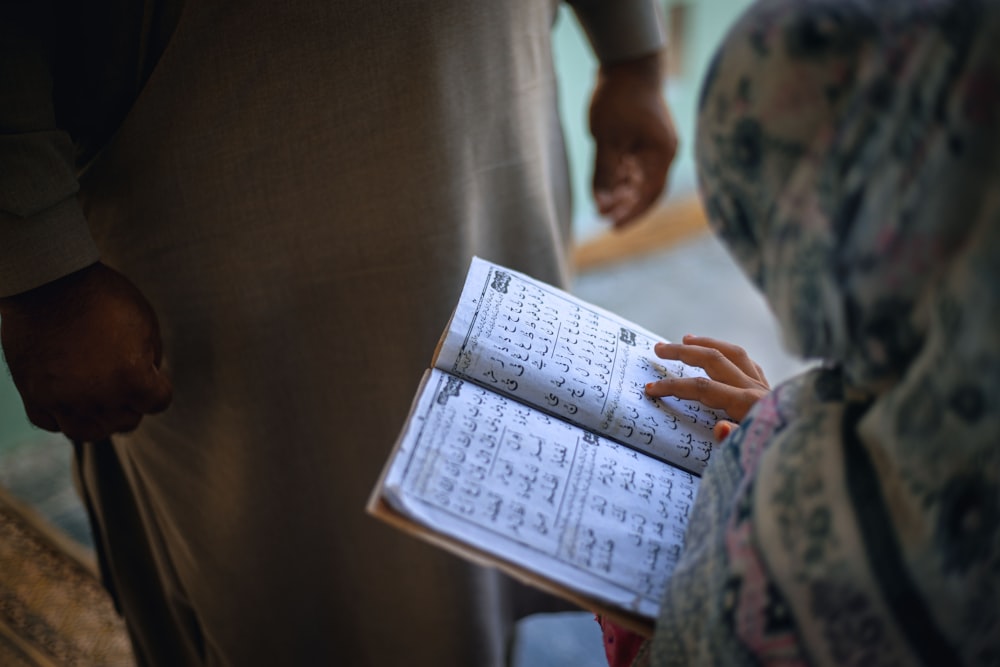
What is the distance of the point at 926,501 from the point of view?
319 millimetres

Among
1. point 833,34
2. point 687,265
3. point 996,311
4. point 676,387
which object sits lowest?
point 687,265

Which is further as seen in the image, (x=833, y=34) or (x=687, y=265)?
(x=687, y=265)

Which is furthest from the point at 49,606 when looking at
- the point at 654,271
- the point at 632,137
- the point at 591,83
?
the point at 591,83

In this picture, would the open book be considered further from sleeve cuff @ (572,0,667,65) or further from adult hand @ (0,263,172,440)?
sleeve cuff @ (572,0,667,65)

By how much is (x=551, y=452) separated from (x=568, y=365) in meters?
0.09

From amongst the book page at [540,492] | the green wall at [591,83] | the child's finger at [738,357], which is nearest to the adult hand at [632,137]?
the child's finger at [738,357]

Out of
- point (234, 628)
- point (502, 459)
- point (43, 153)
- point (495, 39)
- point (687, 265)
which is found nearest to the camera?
point (502, 459)

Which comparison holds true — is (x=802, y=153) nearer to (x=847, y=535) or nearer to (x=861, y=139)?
(x=861, y=139)

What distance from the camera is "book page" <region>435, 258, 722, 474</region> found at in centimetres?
53

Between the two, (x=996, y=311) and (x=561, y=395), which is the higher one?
(x=996, y=311)

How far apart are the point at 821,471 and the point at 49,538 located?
928 mm

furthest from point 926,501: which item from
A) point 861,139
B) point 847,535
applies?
point 861,139

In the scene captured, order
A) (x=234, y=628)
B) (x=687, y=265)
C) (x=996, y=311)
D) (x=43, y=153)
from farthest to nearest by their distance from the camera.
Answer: (x=687, y=265) → (x=234, y=628) → (x=43, y=153) → (x=996, y=311)

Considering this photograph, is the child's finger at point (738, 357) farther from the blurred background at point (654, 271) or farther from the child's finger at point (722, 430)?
the blurred background at point (654, 271)
